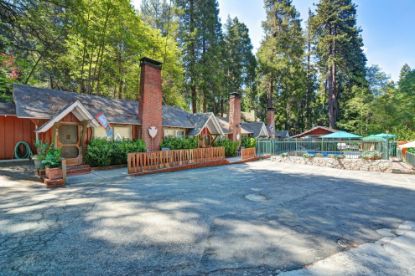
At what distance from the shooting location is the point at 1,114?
445 inches

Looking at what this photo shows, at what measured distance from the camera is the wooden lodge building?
33.7ft

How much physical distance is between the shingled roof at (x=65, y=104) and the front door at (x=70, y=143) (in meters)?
0.92

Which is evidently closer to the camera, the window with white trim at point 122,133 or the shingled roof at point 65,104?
the shingled roof at point 65,104

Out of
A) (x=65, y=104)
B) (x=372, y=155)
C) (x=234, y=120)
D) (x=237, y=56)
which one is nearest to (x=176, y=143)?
(x=65, y=104)

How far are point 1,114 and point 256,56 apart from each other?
121 ft

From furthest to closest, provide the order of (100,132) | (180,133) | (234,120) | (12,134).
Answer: (234,120) < (180,133) < (12,134) < (100,132)

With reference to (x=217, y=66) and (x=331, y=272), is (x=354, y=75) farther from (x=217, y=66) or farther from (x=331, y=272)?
(x=331, y=272)

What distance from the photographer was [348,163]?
44.3 feet

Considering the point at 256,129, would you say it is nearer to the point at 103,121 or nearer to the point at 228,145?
the point at 228,145

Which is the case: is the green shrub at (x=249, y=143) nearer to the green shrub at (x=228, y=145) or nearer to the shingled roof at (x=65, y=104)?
the green shrub at (x=228, y=145)

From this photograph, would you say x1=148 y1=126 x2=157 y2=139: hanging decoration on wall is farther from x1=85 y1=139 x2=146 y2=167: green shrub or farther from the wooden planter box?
the wooden planter box

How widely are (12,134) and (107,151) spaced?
6525mm

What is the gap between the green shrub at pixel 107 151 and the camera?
10.8m

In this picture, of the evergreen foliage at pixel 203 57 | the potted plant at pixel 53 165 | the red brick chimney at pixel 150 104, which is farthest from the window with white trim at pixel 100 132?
the evergreen foliage at pixel 203 57
